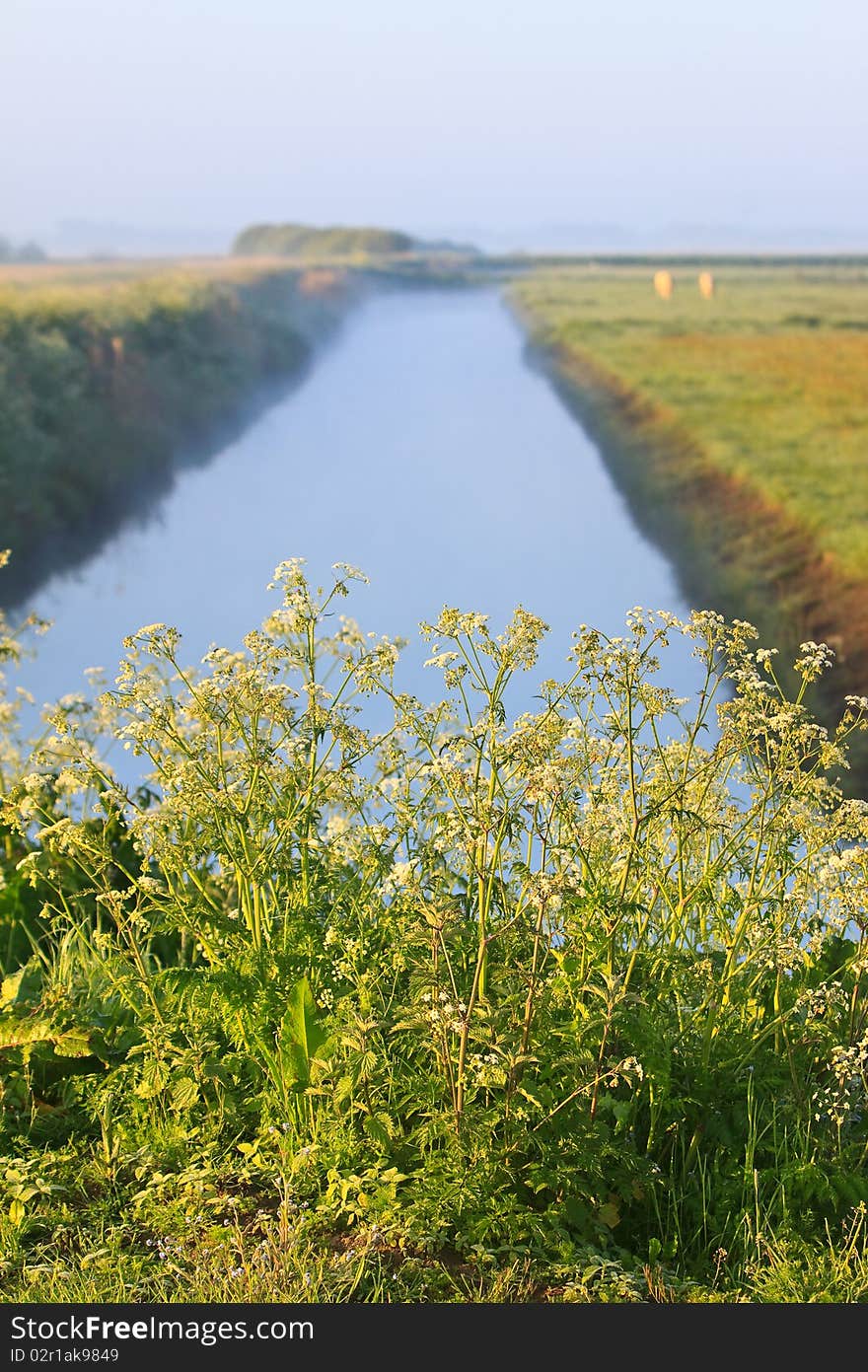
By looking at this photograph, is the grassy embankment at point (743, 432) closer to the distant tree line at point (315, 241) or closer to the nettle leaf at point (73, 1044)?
the distant tree line at point (315, 241)

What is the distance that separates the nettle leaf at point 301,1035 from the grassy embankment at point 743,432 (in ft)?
22.4

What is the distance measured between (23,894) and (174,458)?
10.5 m

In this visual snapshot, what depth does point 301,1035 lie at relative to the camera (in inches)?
110

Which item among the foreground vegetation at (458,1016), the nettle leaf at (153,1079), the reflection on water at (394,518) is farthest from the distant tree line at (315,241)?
the nettle leaf at (153,1079)

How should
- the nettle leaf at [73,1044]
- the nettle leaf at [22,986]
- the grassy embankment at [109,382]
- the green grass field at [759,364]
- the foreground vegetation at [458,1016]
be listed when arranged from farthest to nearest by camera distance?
1. the green grass field at [759,364]
2. the grassy embankment at [109,382]
3. the nettle leaf at [22,986]
4. the nettle leaf at [73,1044]
5. the foreground vegetation at [458,1016]

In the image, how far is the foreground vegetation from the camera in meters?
2.63

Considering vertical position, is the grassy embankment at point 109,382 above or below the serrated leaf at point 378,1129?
above

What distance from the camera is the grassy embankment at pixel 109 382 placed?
39.0 feet

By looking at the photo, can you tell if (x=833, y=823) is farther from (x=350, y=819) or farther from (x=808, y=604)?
(x=808, y=604)

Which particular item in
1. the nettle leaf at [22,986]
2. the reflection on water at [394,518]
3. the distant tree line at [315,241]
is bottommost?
the nettle leaf at [22,986]

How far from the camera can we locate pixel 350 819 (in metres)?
3.09

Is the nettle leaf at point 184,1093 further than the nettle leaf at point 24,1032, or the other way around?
the nettle leaf at point 24,1032

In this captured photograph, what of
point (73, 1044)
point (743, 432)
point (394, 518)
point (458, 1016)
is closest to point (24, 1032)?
point (73, 1044)

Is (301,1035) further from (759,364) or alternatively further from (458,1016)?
(759,364)
